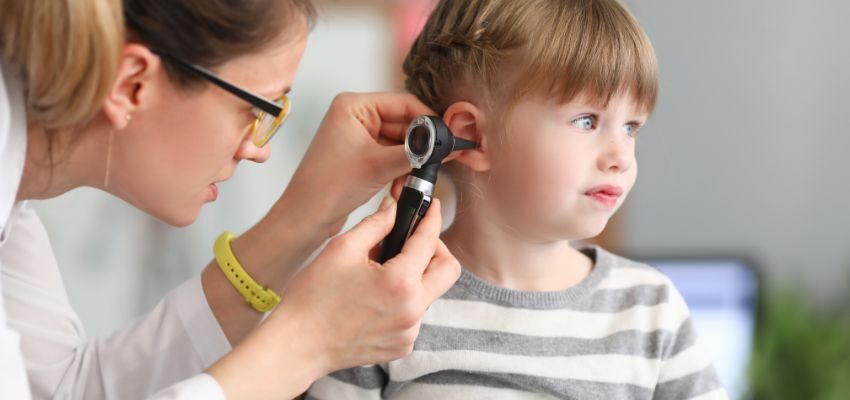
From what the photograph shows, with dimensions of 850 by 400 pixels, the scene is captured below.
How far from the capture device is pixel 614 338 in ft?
3.76

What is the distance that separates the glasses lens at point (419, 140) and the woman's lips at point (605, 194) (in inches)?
8.2

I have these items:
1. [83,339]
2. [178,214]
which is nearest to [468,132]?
[178,214]

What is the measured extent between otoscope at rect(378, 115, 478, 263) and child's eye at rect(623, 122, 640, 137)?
0.70 feet

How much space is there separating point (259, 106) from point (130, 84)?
0.13 meters

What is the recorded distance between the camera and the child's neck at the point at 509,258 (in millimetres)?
1178

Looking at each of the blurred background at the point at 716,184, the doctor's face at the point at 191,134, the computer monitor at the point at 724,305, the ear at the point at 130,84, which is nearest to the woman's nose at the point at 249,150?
the doctor's face at the point at 191,134

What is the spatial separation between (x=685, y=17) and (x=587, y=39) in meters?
1.79

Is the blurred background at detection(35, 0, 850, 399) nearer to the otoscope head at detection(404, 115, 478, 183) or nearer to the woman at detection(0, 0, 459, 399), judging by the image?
the woman at detection(0, 0, 459, 399)

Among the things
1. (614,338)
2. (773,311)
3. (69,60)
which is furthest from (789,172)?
(69,60)

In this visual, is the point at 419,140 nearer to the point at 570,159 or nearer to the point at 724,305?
the point at 570,159

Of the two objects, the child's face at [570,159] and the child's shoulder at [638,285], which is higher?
the child's face at [570,159]

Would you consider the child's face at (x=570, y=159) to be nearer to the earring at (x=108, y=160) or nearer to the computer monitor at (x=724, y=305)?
the earring at (x=108, y=160)

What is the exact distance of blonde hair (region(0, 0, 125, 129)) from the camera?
0.86m

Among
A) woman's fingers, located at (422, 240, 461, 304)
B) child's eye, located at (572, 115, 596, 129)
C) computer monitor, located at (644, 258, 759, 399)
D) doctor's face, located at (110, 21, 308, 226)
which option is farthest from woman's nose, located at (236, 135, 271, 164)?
computer monitor, located at (644, 258, 759, 399)
